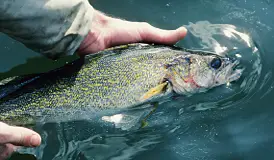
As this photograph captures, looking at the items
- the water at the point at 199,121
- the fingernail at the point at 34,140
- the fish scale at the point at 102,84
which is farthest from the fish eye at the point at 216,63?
the fingernail at the point at 34,140

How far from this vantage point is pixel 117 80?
364 centimetres

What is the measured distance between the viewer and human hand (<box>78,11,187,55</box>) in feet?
13.3

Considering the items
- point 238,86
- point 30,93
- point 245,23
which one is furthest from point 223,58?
point 30,93

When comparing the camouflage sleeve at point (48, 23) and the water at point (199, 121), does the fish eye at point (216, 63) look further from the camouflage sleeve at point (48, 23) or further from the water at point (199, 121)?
the camouflage sleeve at point (48, 23)

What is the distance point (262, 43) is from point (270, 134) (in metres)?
1.21

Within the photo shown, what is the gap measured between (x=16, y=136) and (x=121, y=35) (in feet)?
5.46

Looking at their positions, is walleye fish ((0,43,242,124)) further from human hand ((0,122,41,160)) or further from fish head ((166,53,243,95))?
human hand ((0,122,41,160))

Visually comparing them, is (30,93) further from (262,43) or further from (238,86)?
(262,43)

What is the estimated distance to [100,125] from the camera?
3707 millimetres

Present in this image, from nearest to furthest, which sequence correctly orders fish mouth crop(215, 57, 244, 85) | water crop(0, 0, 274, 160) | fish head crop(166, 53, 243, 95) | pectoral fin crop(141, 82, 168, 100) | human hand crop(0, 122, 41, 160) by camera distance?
1. human hand crop(0, 122, 41, 160)
2. water crop(0, 0, 274, 160)
3. pectoral fin crop(141, 82, 168, 100)
4. fish head crop(166, 53, 243, 95)
5. fish mouth crop(215, 57, 244, 85)

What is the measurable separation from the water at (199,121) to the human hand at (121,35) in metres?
0.35

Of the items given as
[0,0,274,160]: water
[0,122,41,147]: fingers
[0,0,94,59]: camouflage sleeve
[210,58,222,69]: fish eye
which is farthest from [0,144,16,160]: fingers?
[210,58,222,69]: fish eye

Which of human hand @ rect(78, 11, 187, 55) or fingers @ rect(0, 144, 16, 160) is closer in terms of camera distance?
fingers @ rect(0, 144, 16, 160)

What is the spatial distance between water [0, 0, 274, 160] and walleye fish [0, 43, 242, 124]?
0.16 meters
